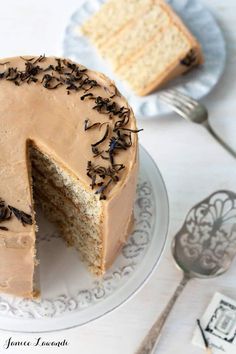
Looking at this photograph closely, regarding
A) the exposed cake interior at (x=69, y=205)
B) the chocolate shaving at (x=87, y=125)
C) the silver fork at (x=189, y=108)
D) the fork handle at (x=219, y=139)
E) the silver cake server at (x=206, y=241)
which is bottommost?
the exposed cake interior at (x=69, y=205)

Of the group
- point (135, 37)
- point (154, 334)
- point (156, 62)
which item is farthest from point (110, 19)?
point (154, 334)

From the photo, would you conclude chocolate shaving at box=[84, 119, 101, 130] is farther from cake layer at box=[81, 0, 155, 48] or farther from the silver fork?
cake layer at box=[81, 0, 155, 48]

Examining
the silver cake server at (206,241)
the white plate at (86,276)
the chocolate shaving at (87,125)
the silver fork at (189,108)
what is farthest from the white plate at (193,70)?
the chocolate shaving at (87,125)

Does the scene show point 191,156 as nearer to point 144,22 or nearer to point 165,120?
point 165,120

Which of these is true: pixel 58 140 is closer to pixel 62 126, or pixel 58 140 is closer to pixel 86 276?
pixel 62 126

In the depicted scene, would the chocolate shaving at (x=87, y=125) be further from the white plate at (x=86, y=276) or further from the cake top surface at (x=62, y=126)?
the white plate at (x=86, y=276)

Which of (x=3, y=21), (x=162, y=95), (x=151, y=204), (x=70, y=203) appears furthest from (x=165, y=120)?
(x=3, y=21)

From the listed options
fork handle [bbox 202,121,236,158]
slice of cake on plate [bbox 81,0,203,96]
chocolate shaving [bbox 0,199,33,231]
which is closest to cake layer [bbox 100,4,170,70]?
slice of cake on plate [bbox 81,0,203,96]
